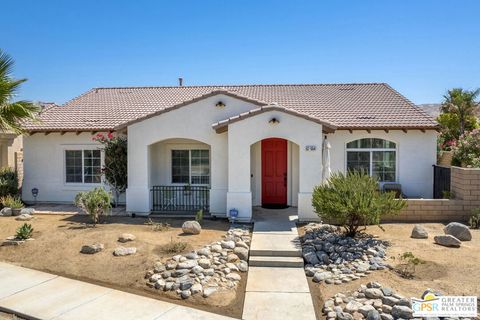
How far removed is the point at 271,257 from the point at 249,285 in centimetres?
174

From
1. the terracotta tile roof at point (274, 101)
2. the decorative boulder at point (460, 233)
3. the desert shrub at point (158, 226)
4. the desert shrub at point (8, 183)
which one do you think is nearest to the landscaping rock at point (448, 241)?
the decorative boulder at point (460, 233)

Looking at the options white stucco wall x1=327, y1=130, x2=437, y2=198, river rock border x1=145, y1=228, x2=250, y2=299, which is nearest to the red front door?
white stucco wall x1=327, y1=130, x2=437, y2=198

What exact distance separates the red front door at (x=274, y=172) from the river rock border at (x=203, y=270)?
6.06 meters

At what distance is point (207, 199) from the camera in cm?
1625

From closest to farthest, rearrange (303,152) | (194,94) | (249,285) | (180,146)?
(249,285)
(303,152)
(180,146)
(194,94)

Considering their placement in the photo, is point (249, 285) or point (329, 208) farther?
point (329, 208)

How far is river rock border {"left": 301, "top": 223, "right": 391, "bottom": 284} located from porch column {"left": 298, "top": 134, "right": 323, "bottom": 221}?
6.35ft

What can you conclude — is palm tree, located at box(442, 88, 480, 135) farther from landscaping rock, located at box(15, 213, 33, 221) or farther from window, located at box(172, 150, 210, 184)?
landscaping rock, located at box(15, 213, 33, 221)

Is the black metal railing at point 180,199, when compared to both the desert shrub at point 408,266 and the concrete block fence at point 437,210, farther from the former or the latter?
the desert shrub at point 408,266

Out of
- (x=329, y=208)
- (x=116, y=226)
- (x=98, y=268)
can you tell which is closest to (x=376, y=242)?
(x=329, y=208)

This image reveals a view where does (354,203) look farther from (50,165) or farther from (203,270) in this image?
(50,165)

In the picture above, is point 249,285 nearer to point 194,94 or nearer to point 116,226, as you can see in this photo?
point 116,226

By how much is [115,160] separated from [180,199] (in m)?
3.44

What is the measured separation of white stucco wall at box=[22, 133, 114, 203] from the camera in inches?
716
